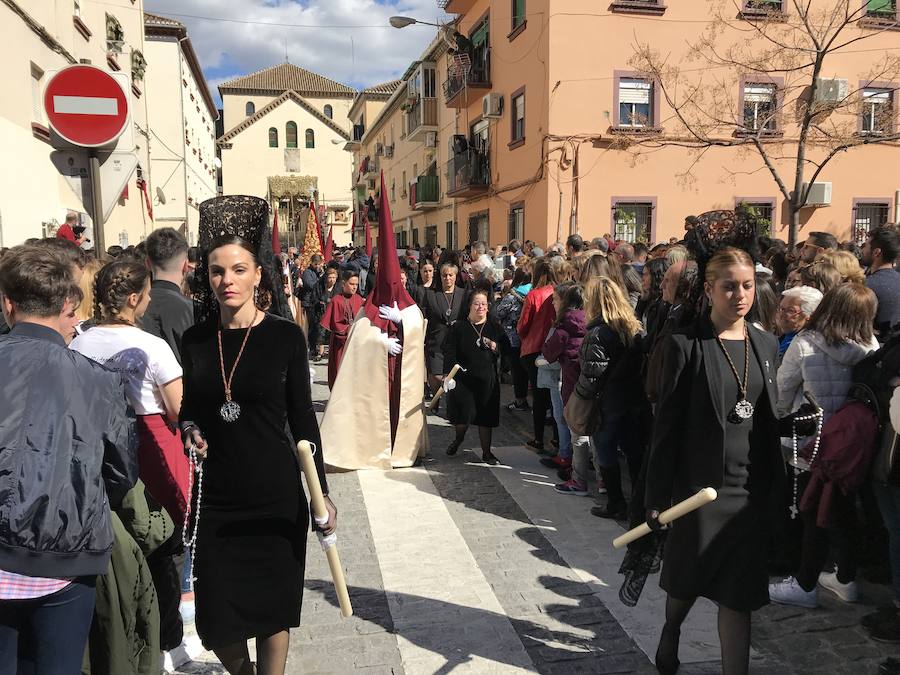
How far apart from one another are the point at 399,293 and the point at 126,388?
3.74 meters

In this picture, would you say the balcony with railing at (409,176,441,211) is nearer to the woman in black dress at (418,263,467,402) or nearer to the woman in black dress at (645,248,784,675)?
the woman in black dress at (418,263,467,402)

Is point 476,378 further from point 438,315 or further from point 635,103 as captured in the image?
point 635,103

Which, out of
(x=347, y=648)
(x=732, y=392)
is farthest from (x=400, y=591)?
(x=732, y=392)

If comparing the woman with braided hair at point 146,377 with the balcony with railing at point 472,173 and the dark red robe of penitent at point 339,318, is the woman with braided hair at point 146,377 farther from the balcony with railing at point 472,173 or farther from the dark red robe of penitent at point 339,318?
the balcony with railing at point 472,173

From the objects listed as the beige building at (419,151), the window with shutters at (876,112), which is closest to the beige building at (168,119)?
the beige building at (419,151)

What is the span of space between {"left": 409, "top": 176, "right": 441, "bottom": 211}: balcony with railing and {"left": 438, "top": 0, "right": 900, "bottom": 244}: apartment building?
980cm

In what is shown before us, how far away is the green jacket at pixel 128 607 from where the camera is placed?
8.58 ft

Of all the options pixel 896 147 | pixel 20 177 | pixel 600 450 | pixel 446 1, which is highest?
pixel 446 1

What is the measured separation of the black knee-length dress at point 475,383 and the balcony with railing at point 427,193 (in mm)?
22168

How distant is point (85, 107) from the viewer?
15.0 feet

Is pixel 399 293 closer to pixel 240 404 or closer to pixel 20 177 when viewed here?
pixel 240 404

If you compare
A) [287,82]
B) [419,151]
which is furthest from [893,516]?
[287,82]

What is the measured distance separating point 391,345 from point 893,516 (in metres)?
4.20

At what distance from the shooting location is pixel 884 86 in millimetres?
17188
